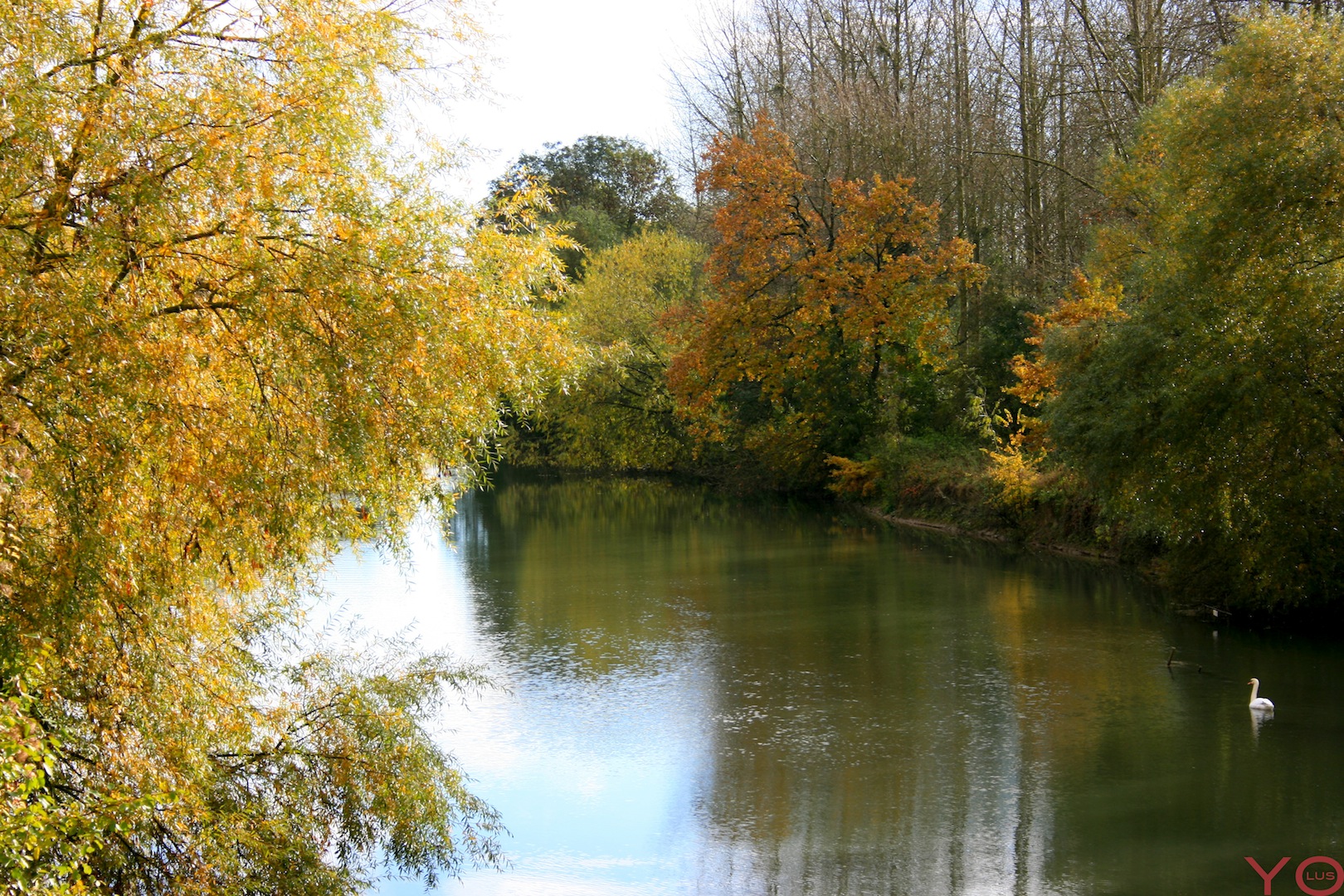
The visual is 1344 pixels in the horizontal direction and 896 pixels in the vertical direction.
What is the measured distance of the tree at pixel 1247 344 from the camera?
11508 millimetres

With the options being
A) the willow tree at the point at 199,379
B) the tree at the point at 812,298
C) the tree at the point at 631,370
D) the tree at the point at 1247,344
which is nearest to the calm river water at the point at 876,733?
the tree at the point at 1247,344

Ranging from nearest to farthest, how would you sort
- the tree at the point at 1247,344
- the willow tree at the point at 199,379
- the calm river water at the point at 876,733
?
1. the willow tree at the point at 199,379
2. the calm river water at the point at 876,733
3. the tree at the point at 1247,344

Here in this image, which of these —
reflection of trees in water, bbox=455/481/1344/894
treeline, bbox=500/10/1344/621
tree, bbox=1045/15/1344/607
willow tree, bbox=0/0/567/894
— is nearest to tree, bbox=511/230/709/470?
treeline, bbox=500/10/1344/621

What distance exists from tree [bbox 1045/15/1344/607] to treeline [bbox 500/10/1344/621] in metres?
0.03

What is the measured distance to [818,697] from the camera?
1207 cm

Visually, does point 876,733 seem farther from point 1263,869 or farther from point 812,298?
point 812,298

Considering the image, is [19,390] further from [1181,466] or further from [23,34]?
[1181,466]

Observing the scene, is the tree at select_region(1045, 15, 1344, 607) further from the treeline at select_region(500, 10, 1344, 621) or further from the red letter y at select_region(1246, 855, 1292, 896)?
the red letter y at select_region(1246, 855, 1292, 896)

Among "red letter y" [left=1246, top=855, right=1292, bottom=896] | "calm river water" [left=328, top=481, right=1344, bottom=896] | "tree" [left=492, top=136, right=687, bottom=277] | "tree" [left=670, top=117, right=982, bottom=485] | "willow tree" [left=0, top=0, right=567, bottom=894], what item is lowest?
"red letter y" [left=1246, top=855, right=1292, bottom=896]

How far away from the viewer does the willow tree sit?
490cm

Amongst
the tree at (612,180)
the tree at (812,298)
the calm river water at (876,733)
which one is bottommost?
the calm river water at (876,733)

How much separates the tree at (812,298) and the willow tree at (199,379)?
66.9 ft

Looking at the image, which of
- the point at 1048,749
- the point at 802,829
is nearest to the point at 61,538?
the point at 802,829

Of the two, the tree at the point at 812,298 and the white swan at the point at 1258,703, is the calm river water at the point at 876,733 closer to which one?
the white swan at the point at 1258,703
